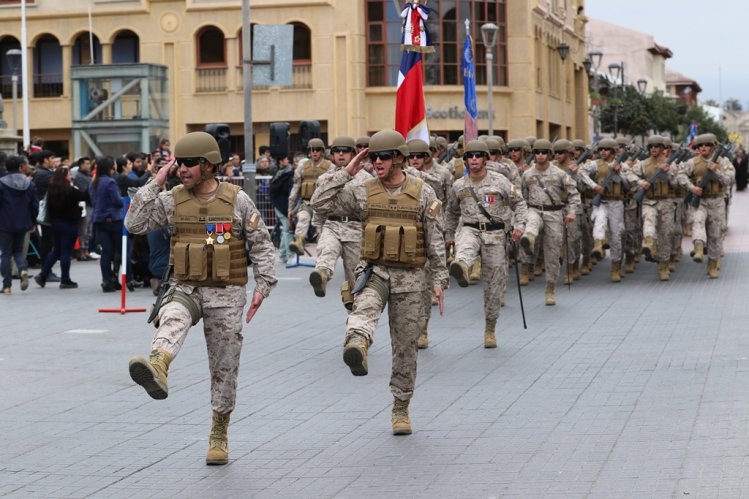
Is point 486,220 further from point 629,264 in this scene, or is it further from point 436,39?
point 436,39

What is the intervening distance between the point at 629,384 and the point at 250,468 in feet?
12.9

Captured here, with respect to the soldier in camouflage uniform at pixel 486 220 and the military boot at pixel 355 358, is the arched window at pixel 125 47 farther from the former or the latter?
the military boot at pixel 355 358

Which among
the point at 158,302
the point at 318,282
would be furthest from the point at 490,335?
the point at 158,302

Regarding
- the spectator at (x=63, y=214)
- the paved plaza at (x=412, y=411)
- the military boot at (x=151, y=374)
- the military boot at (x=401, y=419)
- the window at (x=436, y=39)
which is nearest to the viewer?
the military boot at (x=151, y=374)

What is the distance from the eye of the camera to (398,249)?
936 centimetres

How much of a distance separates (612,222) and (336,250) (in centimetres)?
834

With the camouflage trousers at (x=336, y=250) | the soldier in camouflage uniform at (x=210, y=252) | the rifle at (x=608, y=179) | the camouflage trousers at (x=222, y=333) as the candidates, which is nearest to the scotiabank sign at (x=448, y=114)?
the rifle at (x=608, y=179)

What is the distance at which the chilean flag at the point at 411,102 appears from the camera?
55.6 ft

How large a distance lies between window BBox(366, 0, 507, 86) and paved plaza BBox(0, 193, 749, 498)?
106 ft

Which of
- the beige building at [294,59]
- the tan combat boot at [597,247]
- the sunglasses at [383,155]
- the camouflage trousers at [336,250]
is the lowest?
the tan combat boot at [597,247]

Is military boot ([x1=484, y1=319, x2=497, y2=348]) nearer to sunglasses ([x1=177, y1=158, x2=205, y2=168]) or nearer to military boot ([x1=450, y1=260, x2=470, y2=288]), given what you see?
military boot ([x1=450, y1=260, x2=470, y2=288])

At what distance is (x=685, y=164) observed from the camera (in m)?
21.1

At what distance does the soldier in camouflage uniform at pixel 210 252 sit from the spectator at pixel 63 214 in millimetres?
11774

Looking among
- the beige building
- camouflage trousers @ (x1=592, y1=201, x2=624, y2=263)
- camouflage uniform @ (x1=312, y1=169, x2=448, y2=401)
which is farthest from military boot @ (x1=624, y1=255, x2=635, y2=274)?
the beige building
